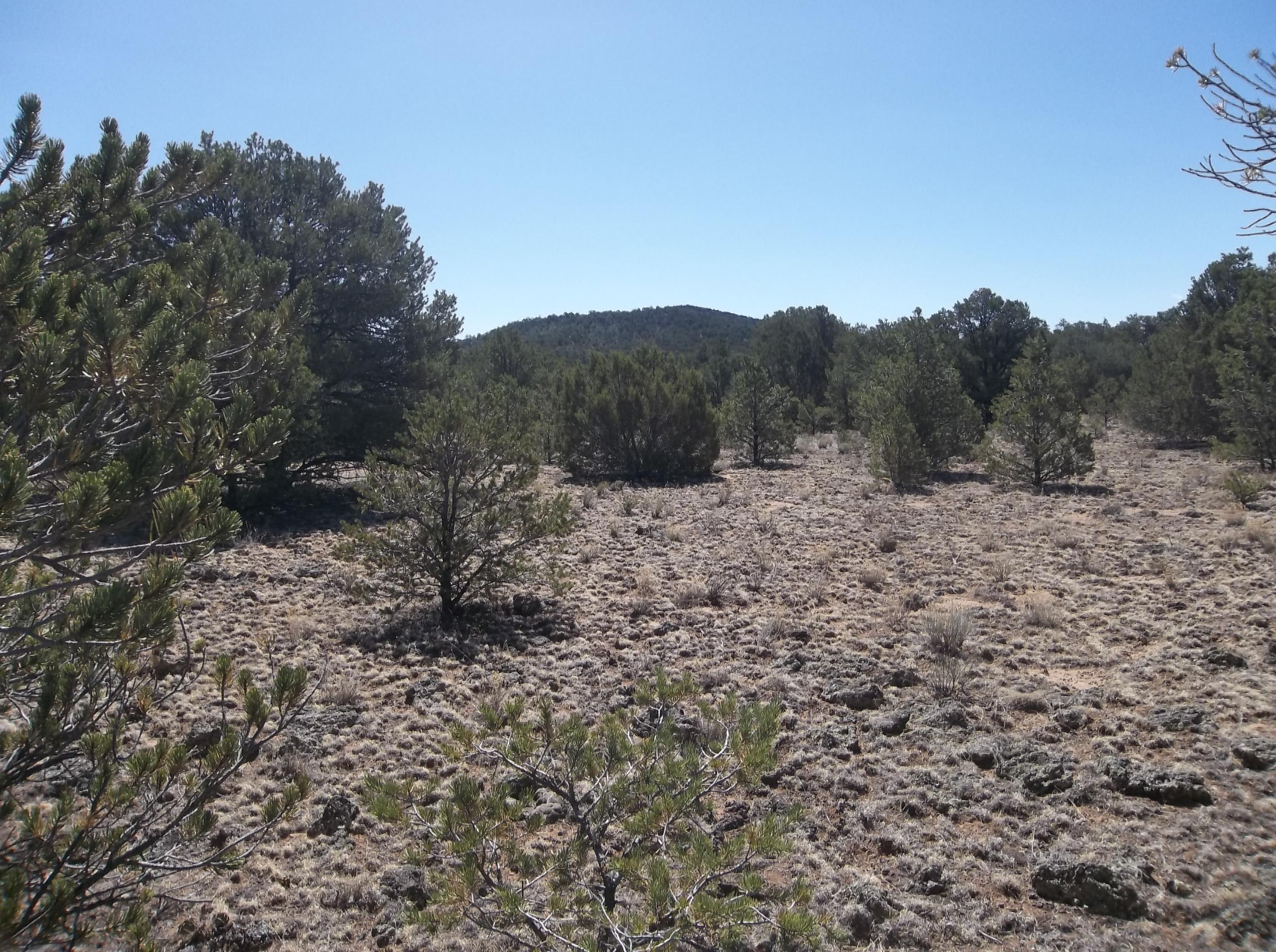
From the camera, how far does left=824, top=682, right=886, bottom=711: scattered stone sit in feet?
19.9

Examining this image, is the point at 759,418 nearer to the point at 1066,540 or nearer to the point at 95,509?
the point at 1066,540

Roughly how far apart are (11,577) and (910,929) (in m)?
4.37

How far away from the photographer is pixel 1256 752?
4.70 m

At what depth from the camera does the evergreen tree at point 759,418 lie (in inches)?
879

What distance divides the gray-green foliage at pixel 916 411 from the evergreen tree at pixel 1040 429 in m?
1.63

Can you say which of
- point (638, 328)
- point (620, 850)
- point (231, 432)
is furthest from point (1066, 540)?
point (638, 328)

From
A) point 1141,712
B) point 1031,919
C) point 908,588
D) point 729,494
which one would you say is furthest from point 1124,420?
point 1031,919

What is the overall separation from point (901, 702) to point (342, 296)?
1277 centimetres

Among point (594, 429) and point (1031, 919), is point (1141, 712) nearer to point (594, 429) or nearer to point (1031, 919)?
point (1031, 919)

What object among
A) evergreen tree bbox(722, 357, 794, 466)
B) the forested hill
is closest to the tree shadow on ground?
evergreen tree bbox(722, 357, 794, 466)

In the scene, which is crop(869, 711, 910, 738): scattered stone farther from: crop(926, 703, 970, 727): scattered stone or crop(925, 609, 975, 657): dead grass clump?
crop(925, 609, 975, 657): dead grass clump

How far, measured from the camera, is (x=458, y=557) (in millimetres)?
8305

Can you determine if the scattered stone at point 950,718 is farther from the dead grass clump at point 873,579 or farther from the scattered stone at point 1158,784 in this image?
the dead grass clump at point 873,579

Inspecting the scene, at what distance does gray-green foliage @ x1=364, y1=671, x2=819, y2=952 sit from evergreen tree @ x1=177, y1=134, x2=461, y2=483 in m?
10.4
